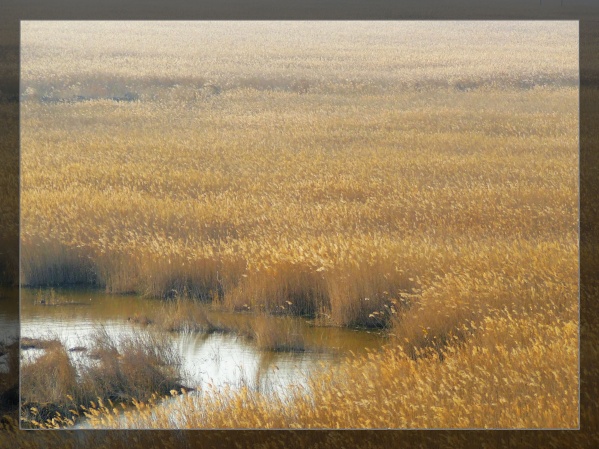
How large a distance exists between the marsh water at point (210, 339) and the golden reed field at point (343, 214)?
1.04ft

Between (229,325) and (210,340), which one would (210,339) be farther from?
(229,325)

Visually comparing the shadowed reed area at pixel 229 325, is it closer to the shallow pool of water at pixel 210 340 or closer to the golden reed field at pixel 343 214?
the shallow pool of water at pixel 210 340

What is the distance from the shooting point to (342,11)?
143 ft

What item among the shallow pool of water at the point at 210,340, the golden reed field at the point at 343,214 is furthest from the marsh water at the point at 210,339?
the golden reed field at the point at 343,214

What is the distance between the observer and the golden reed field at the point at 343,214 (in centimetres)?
700

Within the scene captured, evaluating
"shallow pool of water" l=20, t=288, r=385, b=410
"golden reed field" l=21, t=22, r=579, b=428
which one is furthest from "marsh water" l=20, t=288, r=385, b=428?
"golden reed field" l=21, t=22, r=579, b=428

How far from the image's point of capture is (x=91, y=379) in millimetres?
8562

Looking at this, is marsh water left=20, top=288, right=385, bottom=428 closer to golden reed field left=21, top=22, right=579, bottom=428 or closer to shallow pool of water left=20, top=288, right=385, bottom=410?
shallow pool of water left=20, top=288, right=385, bottom=410

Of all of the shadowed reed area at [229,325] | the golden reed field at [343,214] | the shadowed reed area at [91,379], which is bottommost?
the shadowed reed area at [91,379]

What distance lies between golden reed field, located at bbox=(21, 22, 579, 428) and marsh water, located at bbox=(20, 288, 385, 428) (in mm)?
318

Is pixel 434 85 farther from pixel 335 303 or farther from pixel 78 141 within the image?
pixel 335 303

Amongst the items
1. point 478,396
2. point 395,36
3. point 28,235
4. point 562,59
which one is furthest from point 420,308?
point 395,36

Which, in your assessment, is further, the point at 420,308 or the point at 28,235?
the point at 28,235

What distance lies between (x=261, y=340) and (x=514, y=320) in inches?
129
